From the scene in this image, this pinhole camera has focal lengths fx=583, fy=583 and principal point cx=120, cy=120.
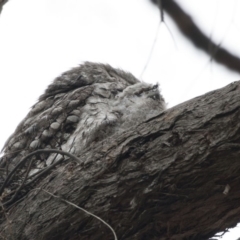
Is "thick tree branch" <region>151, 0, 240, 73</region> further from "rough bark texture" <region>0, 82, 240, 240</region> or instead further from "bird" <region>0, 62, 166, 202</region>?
"bird" <region>0, 62, 166, 202</region>

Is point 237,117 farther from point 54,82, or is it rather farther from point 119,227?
point 54,82

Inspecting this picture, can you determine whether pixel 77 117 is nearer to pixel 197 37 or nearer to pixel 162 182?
pixel 162 182

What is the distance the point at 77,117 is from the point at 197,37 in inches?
59.4

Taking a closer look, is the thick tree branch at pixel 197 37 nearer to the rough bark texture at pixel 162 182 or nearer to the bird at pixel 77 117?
the rough bark texture at pixel 162 182

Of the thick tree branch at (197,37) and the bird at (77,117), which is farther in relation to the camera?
the bird at (77,117)

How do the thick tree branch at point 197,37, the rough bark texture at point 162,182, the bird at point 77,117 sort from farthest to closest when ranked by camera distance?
the bird at point 77,117, the rough bark texture at point 162,182, the thick tree branch at point 197,37

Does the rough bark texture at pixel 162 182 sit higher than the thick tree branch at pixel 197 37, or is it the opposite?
the thick tree branch at pixel 197 37

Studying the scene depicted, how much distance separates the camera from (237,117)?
2084 mm

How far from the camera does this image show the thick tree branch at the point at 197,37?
1.96 meters

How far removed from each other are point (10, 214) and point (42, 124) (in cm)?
97

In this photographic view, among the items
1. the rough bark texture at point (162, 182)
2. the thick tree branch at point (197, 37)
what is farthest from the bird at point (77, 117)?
the thick tree branch at point (197, 37)

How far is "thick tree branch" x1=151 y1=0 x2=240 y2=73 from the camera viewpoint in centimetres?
196

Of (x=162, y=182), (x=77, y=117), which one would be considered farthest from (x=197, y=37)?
(x=77, y=117)

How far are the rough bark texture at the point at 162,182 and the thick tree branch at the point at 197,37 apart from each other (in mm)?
173
